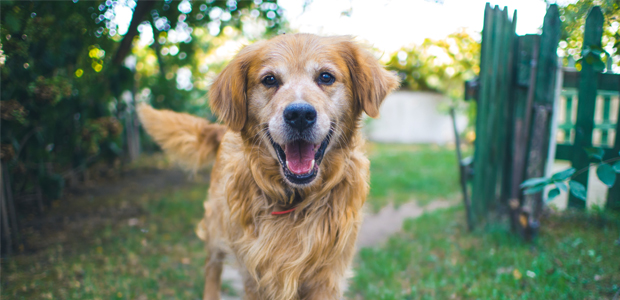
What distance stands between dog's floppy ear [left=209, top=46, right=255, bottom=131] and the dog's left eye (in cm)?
48

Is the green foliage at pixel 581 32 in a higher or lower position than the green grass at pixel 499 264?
higher

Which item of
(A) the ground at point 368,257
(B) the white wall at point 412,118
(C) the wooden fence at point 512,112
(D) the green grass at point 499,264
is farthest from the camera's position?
(B) the white wall at point 412,118

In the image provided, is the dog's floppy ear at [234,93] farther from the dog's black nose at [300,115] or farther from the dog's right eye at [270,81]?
the dog's black nose at [300,115]

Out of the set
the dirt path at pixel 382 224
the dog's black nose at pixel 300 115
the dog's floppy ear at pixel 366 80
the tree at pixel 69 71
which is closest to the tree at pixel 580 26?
the dog's floppy ear at pixel 366 80

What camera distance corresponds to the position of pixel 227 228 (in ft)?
8.13

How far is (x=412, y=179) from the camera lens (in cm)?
716

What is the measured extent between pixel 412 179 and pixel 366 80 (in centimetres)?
510

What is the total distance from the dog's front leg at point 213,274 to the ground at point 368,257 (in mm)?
237

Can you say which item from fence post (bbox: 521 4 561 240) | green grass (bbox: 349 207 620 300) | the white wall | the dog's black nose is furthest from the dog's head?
the white wall

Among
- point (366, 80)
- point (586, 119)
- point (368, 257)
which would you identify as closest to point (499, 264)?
point (368, 257)

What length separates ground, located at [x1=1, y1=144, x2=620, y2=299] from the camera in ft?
9.31

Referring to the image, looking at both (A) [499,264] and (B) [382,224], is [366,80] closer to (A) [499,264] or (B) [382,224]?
(A) [499,264]

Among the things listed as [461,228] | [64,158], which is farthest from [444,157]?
[64,158]

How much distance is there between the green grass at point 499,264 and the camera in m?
2.73
